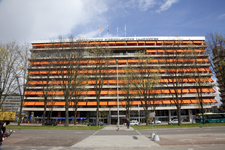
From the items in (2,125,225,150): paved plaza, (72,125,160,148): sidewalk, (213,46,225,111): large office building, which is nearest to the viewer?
(2,125,225,150): paved plaza

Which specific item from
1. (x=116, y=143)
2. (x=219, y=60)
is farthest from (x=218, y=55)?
(x=116, y=143)

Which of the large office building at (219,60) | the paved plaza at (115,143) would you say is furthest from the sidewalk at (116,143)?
the large office building at (219,60)

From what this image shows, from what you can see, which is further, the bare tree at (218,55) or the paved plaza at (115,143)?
the bare tree at (218,55)

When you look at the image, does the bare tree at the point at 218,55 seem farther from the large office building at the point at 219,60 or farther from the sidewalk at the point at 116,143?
the sidewalk at the point at 116,143

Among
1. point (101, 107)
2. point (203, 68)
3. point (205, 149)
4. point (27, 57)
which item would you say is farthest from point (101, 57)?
point (203, 68)

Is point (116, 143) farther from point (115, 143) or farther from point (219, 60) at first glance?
point (219, 60)

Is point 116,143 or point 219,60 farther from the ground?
point 219,60

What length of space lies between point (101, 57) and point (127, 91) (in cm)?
1160

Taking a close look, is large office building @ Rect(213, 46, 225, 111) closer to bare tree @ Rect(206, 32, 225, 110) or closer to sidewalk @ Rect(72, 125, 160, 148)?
bare tree @ Rect(206, 32, 225, 110)

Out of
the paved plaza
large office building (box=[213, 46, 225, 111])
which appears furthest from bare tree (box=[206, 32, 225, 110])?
the paved plaza

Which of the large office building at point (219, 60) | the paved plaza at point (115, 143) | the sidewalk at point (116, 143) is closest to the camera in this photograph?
the paved plaza at point (115, 143)

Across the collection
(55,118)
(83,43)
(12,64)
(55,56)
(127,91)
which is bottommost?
(55,118)

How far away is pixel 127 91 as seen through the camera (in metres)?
39.3

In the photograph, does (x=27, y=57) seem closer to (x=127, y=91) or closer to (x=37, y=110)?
(x=127, y=91)
